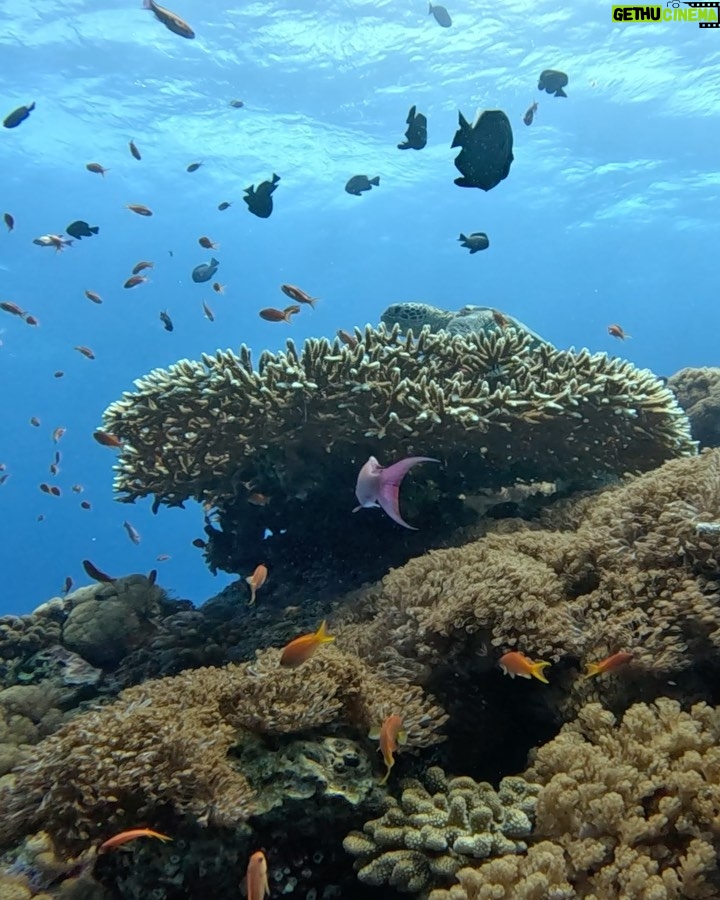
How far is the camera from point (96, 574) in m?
6.50

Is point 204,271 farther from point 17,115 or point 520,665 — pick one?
point 520,665

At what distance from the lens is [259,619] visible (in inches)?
224

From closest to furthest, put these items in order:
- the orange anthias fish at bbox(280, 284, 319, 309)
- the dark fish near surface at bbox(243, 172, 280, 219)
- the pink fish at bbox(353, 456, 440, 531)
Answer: the pink fish at bbox(353, 456, 440, 531) < the dark fish near surface at bbox(243, 172, 280, 219) < the orange anthias fish at bbox(280, 284, 319, 309)

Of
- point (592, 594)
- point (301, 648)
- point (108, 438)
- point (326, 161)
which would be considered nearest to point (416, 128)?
point (108, 438)

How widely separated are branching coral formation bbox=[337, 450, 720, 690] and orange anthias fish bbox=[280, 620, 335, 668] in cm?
69

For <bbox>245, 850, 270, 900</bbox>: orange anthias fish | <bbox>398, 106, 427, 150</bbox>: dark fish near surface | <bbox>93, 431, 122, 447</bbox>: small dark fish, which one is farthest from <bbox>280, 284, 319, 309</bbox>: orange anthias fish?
<bbox>245, 850, 270, 900</bbox>: orange anthias fish

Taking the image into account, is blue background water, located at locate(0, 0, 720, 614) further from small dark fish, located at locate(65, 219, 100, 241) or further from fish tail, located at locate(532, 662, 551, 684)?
fish tail, located at locate(532, 662, 551, 684)

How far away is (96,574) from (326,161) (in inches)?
1458

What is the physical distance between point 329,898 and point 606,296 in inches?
4295

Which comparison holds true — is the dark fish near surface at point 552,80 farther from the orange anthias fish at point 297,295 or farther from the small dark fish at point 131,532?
the small dark fish at point 131,532

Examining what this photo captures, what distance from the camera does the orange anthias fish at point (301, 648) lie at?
3.22 meters

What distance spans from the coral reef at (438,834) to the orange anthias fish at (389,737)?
0.68ft

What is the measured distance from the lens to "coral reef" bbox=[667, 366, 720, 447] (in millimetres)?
9578

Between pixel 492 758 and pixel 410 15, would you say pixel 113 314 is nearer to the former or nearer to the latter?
pixel 410 15
